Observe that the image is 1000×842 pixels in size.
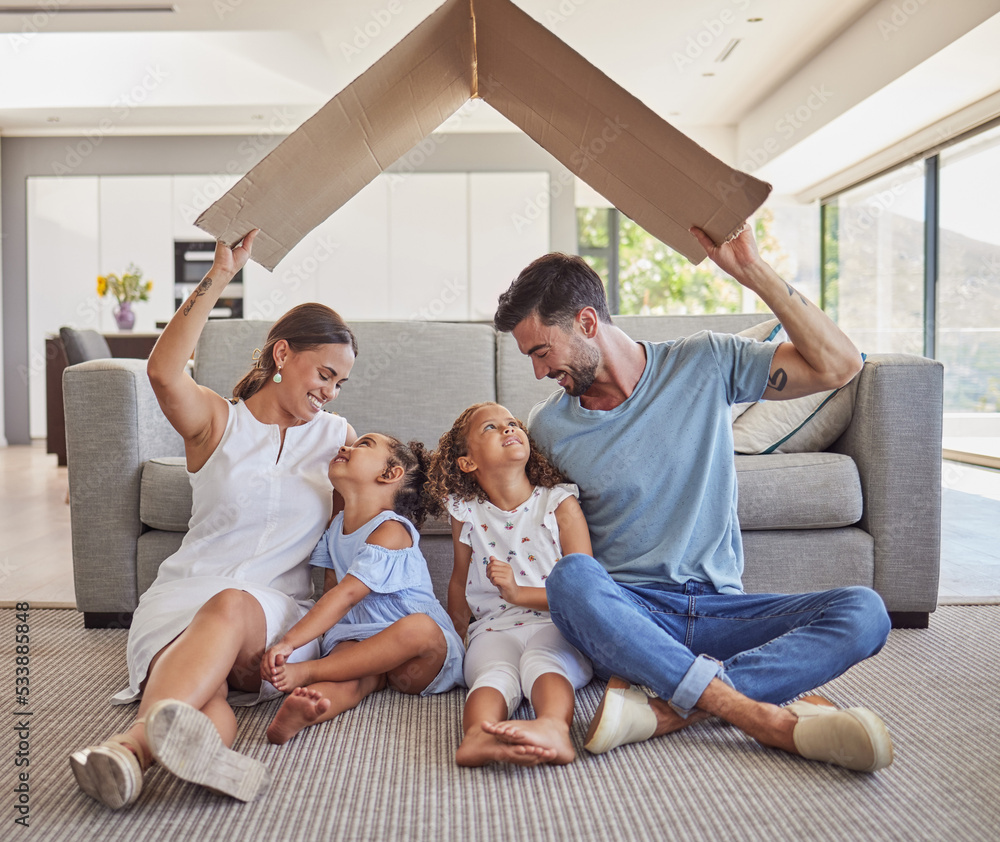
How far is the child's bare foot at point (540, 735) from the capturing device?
119cm

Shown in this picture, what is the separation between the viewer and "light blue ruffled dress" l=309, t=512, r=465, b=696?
1.53m

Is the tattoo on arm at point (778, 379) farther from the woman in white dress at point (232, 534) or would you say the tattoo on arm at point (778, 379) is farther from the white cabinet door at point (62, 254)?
the white cabinet door at point (62, 254)

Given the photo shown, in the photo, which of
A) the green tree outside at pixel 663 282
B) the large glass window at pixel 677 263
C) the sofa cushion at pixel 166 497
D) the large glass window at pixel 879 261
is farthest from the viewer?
the green tree outside at pixel 663 282

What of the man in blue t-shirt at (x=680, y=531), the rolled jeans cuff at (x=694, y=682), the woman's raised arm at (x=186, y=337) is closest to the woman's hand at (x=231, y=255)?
the woman's raised arm at (x=186, y=337)

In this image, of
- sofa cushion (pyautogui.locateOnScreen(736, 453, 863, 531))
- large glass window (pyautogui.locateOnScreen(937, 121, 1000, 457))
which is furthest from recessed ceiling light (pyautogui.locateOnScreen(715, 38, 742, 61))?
sofa cushion (pyautogui.locateOnScreen(736, 453, 863, 531))

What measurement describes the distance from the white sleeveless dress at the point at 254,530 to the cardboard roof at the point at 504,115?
1.24 feet

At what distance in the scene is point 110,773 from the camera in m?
1.09

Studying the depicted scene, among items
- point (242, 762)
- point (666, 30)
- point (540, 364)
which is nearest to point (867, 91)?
point (666, 30)

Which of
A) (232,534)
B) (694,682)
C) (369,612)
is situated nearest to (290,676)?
(369,612)

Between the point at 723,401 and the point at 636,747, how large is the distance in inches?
24.7

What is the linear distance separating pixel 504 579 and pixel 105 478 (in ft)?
3.62

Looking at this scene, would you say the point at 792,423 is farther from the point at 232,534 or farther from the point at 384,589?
the point at 232,534

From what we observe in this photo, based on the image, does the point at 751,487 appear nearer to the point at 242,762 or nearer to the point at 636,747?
the point at 636,747

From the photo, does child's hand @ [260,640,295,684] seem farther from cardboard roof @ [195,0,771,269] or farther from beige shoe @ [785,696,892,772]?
beige shoe @ [785,696,892,772]
